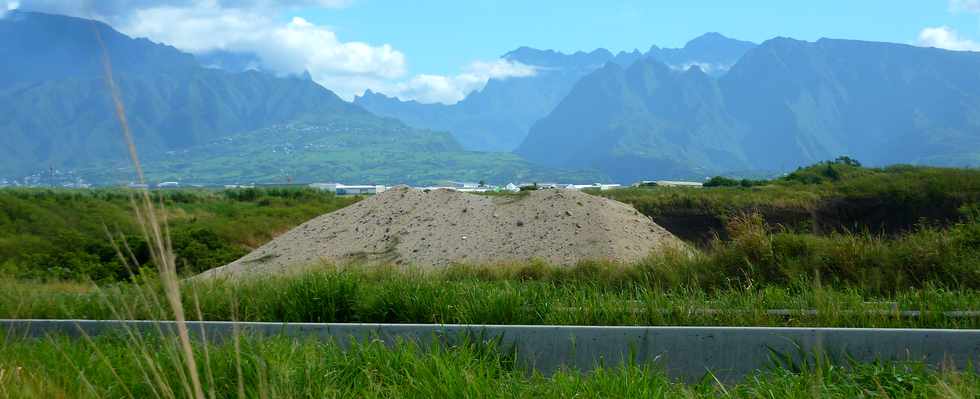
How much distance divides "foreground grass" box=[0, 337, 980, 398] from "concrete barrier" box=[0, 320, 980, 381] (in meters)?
0.25

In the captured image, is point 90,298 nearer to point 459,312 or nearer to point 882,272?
point 459,312

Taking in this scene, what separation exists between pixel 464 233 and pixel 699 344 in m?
11.8

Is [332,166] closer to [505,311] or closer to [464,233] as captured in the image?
[464,233]

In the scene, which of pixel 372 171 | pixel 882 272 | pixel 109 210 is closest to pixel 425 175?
pixel 372 171

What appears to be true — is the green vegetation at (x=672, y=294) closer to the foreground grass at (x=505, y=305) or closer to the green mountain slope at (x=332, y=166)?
the foreground grass at (x=505, y=305)

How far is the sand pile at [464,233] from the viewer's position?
16297mm

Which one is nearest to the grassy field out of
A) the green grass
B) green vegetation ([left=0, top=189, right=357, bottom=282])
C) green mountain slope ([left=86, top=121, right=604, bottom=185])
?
green vegetation ([left=0, top=189, right=357, bottom=282])

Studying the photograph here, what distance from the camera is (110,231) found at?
29594 mm

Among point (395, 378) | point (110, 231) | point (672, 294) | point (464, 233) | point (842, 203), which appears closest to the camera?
point (395, 378)

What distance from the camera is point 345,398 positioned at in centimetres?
462

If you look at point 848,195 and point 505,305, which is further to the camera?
point 848,195

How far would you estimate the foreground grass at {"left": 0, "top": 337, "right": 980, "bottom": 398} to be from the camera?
448 centimetres

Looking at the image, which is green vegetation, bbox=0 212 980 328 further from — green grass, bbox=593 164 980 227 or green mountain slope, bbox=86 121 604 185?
green mountain slope, bbox=86 121 604 185

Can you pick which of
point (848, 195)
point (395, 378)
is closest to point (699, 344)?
point (395, 378)
